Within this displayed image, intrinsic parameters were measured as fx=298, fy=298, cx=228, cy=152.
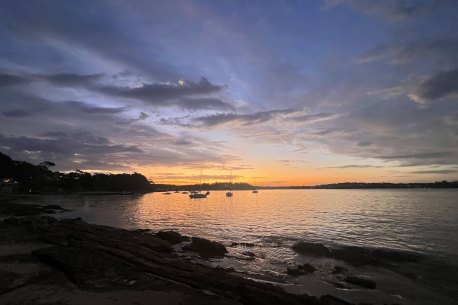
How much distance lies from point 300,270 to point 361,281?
140 inches

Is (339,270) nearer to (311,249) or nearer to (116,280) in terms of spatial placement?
(311,249)

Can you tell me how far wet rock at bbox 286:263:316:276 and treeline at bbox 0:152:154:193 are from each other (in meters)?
130

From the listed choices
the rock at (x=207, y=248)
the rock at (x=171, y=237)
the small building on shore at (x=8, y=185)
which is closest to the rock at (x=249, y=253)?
the rock at (x=207, y=248)

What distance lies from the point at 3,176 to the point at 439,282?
141 metres

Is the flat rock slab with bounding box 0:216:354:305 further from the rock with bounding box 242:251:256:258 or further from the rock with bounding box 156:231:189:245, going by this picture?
the rock with bounding box 156:231:189:245

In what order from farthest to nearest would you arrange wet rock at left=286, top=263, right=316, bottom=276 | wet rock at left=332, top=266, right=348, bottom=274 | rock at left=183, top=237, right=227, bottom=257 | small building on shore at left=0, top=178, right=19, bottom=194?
small building on shore at left=0, top=178, right=19, bottom=194
rock at left=183, top=237, right=227, bottom=257
wet rock at left=332, top=266, right=348, bottom=274
wet rock at left=286, top=263, right=316, bottom=276

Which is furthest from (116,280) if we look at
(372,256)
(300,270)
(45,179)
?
(45,179)

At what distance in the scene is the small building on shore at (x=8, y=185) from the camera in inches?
4087

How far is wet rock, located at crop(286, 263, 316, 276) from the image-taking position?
1790cm

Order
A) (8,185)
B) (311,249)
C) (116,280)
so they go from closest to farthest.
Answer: (116,280), (311,249), (8,185)

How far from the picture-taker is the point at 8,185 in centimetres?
11250

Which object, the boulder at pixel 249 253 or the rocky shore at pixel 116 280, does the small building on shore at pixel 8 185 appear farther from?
the boulder at pixel 249 253

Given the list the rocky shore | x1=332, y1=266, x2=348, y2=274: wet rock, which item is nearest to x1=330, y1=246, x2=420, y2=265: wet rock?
x1=332, y1=266, x2=348, y2=274: wet rock

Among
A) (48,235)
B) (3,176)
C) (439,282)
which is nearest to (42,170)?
(3,176)
